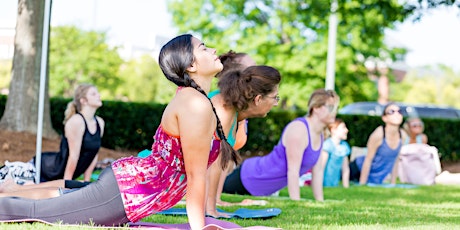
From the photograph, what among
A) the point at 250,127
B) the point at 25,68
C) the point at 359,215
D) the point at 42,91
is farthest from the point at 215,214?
the point at 250,127

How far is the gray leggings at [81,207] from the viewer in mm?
4723

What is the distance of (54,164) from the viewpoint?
378 inches

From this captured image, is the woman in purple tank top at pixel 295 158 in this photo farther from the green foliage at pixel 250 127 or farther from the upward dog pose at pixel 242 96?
the green foliage at pixel 250 127

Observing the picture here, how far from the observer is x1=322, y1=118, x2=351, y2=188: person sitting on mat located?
1251 centimetres

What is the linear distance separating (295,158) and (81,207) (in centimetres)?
425

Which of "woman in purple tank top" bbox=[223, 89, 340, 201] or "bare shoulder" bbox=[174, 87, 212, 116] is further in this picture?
"woman in purple tank top" bbox=[223, 89, 340, 201]

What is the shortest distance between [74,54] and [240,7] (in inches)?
640

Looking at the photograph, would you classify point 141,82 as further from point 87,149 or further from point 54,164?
point 54,164

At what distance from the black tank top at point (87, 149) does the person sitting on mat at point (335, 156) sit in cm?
422

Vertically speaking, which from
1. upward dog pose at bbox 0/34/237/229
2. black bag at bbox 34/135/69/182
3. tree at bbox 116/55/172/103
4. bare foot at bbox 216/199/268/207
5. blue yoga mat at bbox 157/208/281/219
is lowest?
bare foot at bbox 216/199/268/207

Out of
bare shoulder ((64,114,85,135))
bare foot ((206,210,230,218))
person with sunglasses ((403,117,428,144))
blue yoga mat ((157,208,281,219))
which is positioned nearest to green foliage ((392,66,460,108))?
person with sunglasses ((403,117,428,144))

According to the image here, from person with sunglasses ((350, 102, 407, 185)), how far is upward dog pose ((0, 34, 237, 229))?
26.6 feet

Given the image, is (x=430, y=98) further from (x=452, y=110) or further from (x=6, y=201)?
(x=6, y=201)

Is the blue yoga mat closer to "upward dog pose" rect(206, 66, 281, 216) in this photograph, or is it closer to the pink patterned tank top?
"upward dog pose" rect(206, 66, 281, 216)
